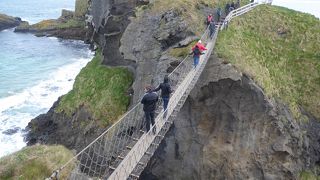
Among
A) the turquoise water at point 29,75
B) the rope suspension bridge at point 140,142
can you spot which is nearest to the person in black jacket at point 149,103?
the rope suspension bridge at point 140,142

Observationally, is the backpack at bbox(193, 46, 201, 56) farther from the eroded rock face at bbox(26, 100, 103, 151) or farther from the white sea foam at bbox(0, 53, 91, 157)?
the white sea foam at bbox(0, 53, 91, 157)

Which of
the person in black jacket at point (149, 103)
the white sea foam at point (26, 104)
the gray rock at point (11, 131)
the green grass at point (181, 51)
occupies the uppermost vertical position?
the green grass at point (181, 51)

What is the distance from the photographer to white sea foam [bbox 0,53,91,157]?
31.3 meters

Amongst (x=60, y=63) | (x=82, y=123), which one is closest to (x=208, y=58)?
(x=82, y=123)

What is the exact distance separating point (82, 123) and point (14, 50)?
33385 millimetres

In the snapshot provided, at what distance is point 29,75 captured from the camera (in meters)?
46.9

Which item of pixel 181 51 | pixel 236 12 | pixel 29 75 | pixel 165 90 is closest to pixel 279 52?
pixel 236 12

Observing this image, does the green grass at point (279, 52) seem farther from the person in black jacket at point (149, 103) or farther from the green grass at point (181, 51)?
the person in black jacket at point (149, 103)

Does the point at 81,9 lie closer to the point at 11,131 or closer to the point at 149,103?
the point at 11,131

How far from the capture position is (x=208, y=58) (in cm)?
2448

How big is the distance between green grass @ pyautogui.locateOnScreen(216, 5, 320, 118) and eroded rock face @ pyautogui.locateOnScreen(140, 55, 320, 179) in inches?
45.2

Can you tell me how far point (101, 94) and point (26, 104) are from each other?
419 inches

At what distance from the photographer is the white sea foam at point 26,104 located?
1232 inches

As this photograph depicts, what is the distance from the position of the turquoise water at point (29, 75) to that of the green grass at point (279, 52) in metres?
15.8
